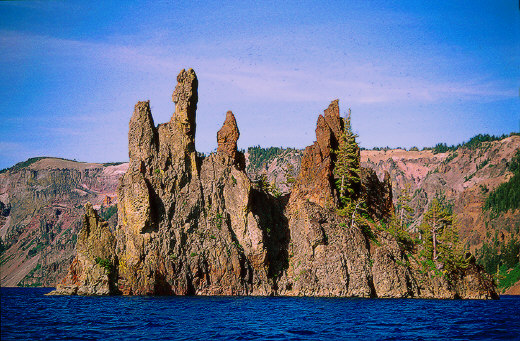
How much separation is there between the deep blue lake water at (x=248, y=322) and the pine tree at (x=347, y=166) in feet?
115

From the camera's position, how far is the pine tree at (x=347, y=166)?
104m

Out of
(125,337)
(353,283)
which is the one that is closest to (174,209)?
(353,283)

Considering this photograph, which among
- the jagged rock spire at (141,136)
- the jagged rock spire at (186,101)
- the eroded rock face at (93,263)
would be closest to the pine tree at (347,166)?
the jagged rock spire at (186,101)

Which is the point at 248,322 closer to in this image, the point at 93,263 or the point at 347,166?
the point at 93,263

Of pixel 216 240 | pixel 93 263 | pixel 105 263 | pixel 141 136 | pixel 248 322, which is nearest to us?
pixel 248 322

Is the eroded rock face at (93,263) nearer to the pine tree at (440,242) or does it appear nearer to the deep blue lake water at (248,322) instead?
the deep blue lake water at (248,322)

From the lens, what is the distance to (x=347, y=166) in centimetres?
10538

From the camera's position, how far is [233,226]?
9544 cm

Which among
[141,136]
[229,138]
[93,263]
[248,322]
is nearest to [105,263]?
[93,263]

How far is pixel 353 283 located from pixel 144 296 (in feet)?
111

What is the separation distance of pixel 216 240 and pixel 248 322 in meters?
39.5

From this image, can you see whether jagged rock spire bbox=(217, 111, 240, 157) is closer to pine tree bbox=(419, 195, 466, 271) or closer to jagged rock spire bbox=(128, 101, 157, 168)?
jagged rock spire bbox=(128, 101, 157, 168)

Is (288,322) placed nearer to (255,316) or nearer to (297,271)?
(255,316)

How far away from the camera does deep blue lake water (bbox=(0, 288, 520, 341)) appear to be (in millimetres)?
44344
